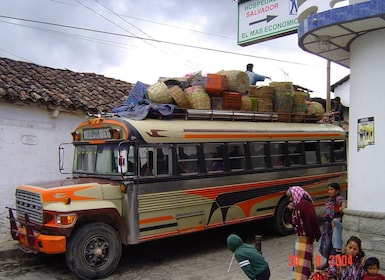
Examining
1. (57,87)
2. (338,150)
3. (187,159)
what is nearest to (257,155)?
(187,159)

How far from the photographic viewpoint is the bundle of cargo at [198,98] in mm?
8523

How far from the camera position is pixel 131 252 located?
27.5ft

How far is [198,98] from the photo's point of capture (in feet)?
28.0

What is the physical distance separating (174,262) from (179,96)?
124 inches

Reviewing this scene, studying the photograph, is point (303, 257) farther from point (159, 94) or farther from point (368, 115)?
point (159, 94)

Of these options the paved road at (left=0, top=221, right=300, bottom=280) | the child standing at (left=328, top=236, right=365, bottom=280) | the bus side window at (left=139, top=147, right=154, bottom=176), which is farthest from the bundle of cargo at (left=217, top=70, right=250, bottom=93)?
the child standing at (left=328, top=236, right=365, bottom=280)

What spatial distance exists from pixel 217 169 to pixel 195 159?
60 centimetres

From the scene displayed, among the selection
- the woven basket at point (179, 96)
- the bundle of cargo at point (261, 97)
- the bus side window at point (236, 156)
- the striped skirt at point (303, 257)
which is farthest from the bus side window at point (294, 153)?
the striped skirt at point (303, 257)

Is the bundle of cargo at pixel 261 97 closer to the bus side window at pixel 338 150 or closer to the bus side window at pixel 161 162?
the bus side window at pixel 338 150

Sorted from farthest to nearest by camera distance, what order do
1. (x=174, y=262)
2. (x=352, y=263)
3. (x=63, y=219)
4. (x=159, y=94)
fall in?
(x=159, y=94) → (x=174, y=262) → (x=63, y=219) → (x=352, y=263)

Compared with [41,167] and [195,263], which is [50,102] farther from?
[195,263]

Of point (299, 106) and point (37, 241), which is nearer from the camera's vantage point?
point (37, 241)

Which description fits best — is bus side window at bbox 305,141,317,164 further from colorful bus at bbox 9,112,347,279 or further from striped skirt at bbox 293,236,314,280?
striped skirt at bbox 293,236,314,280

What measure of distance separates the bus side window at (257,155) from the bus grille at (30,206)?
14.7 feet
